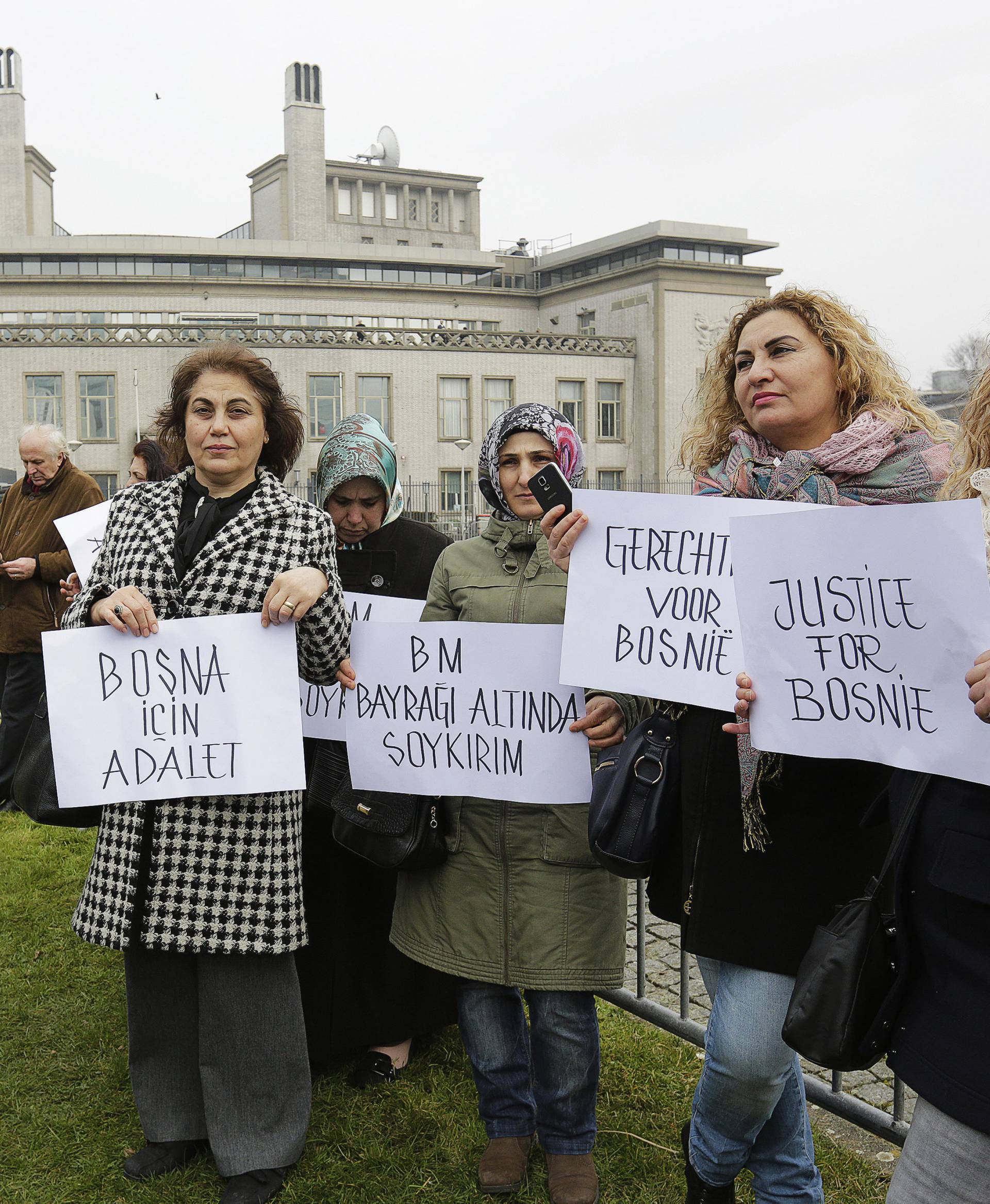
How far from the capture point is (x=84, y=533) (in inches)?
230

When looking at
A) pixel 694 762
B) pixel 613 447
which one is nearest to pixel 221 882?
pixel 694 762

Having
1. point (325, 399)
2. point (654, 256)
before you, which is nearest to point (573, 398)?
point (654, 256)

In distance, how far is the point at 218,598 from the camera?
10.4 ft

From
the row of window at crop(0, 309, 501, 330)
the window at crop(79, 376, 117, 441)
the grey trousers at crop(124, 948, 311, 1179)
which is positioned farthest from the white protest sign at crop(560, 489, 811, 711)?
the row of window at crop(0, 309, 501, 330)

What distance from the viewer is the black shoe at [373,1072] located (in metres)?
4.06

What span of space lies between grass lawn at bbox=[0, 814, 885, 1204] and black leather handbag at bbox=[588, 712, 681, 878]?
1.29m

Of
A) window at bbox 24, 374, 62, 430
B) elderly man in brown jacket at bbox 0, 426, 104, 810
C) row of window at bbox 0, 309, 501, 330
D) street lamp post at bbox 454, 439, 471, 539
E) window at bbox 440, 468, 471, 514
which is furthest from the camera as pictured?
row of window at bbox 0, 309, 501, 330

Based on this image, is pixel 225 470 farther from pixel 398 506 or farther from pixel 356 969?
pixel 356 969

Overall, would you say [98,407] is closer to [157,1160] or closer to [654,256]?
[654,256]

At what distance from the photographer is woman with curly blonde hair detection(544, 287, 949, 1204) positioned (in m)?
2.51

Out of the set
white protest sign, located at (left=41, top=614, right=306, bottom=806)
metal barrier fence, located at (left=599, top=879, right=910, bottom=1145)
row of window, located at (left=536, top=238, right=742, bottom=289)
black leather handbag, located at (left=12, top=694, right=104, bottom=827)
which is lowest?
metal barrier fence, located at (left=599, top=879, right=910, bottom=1145)

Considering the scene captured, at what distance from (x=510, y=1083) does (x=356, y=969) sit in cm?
90

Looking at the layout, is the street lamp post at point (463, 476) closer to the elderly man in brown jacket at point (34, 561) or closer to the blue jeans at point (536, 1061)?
the elderly man in brown jacket at point (34, 561)

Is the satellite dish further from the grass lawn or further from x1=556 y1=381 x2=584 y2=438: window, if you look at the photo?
the grass lawn
